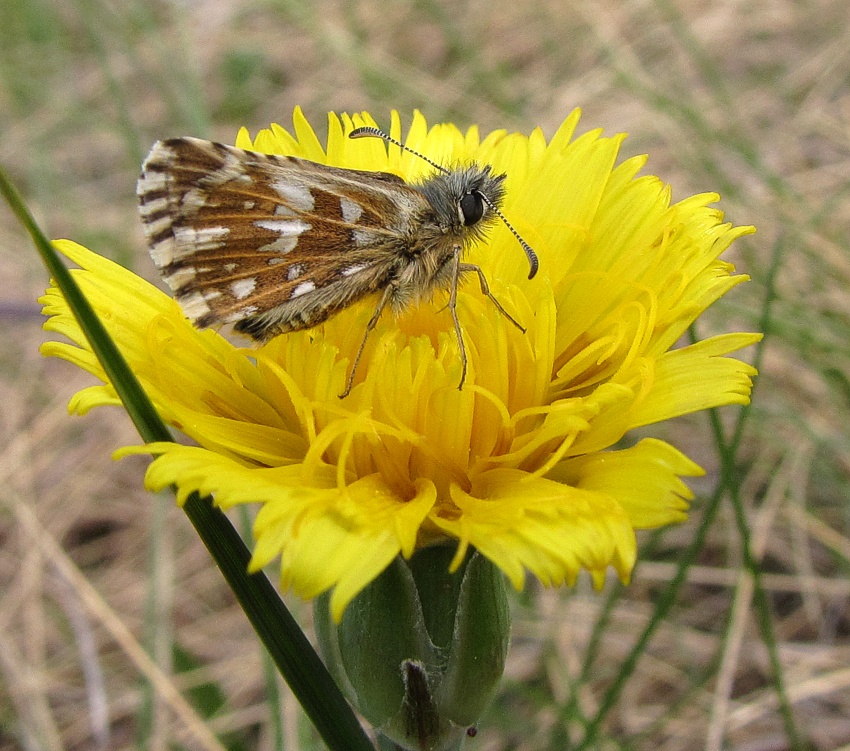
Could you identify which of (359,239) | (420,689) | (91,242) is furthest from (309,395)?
(91,242)

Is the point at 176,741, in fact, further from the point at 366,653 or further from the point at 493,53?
the point at 493,53

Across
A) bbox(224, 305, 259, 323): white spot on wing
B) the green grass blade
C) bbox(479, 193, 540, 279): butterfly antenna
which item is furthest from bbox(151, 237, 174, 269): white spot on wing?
bbox(479, 193, 540, 279): butterfly antenna

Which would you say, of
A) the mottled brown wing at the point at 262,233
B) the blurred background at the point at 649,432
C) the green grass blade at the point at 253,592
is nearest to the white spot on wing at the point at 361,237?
the mottled brown wing at the point at 262,233

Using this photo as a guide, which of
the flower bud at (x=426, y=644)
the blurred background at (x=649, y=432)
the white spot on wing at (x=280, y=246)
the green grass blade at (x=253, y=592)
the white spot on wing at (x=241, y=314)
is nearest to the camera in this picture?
the green grass blade at (x=253, y=592)

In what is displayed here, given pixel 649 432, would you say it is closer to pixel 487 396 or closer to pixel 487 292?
pixel 487 292

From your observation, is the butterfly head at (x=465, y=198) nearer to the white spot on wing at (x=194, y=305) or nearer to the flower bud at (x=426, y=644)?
the white spot on wing at (x=194, y=305)

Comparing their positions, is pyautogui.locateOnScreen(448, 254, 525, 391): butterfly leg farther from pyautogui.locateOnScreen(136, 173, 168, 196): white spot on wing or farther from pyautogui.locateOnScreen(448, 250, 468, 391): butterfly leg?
pyautogui.locateOnScreen(136, 173, 168, 196): white spot on wing

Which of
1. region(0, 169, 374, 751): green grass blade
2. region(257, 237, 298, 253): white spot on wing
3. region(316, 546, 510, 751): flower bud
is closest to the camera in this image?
region(0, 169, 374, 751): green grass blade
